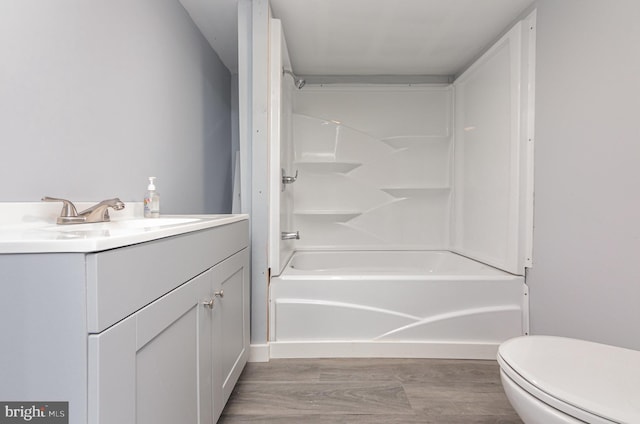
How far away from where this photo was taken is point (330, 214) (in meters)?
2.89

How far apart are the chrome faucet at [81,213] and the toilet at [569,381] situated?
1458 mm

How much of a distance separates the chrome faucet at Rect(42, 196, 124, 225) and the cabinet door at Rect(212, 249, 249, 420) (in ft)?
1.44

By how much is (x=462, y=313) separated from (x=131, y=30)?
2296 millimetres

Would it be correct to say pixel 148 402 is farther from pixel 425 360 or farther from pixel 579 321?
pixel 579 321

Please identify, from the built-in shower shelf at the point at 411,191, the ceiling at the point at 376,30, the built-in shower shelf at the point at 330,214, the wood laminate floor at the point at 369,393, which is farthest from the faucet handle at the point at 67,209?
the built-in shower shelf at the point at 411,191

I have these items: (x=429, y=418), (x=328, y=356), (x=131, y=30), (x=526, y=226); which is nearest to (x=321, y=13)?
(x=131, y=30)

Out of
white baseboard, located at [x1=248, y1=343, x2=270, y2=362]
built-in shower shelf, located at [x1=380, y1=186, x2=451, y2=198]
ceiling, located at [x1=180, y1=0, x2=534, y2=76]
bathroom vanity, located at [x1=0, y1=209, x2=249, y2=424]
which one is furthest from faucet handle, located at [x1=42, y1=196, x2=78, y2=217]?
built-in shower shelf, located at [x1=380, y1=186, x2=451, y2=198]

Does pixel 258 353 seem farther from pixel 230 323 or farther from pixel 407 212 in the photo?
pixel 407 212

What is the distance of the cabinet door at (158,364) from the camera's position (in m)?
0.60

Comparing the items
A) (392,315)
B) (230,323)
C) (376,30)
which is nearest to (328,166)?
(376,30)

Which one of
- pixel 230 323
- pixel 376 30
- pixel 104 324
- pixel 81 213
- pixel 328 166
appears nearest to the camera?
pixel 104 324

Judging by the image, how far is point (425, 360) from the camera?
192cm

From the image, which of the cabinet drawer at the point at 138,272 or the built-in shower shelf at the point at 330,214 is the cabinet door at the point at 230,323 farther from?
the built-in shower shelf at the point at 330,214

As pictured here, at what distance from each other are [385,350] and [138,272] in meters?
1.63
